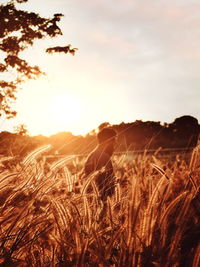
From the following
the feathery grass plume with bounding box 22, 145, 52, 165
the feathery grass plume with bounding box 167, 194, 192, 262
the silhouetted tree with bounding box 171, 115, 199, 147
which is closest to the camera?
the feathery grass plume with bounding box 167, 194, 192, 262

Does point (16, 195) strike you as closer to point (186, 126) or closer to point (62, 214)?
point (62, 214)

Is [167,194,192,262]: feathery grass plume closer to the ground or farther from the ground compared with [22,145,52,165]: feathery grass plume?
closer to the ground

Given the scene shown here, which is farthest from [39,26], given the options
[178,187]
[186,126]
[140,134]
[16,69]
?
[186,126]

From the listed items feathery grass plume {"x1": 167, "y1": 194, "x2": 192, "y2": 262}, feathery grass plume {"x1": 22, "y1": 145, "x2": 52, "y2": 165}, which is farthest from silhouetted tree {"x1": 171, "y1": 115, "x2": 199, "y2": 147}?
feathery grass plume {"x1": 167, "y1": 194, "x2": 192, "y2": 262}

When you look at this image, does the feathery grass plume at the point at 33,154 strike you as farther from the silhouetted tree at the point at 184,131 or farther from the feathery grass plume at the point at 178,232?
the silhouetted tree at the point at 184,131

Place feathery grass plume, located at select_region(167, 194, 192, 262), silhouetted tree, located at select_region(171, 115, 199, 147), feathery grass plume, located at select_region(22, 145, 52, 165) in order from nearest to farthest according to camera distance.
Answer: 1. feathery grass plume, located at select_region(167, 194, 192, 262)
2. feathery grass plume, located at select_region(22, 145, 52, 165)
3. silhouetted tree, located at select_region(171, 115, 199, 147)

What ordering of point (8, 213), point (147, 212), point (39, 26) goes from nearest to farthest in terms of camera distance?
point (147, 212), point (8, 213), point (39, 26)

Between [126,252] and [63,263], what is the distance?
24 centimetres

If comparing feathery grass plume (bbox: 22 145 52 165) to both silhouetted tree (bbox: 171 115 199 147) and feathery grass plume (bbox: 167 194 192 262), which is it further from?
silhouetted tree (bbox: 171 115 199 147)

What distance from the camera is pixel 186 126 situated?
5781 centimetres

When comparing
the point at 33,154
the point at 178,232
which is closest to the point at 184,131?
the point at 33,154

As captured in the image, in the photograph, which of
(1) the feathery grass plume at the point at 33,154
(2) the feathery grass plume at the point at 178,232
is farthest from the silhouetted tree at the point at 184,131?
(2) the feathery grass plume at the point at 178,232

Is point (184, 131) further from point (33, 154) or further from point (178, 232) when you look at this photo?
point (178, 232)

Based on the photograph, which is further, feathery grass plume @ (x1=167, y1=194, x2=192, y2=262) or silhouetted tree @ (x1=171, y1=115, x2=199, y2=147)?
silhouetted tree @ (x1=171, y1=115, x2=199, y2=147)
